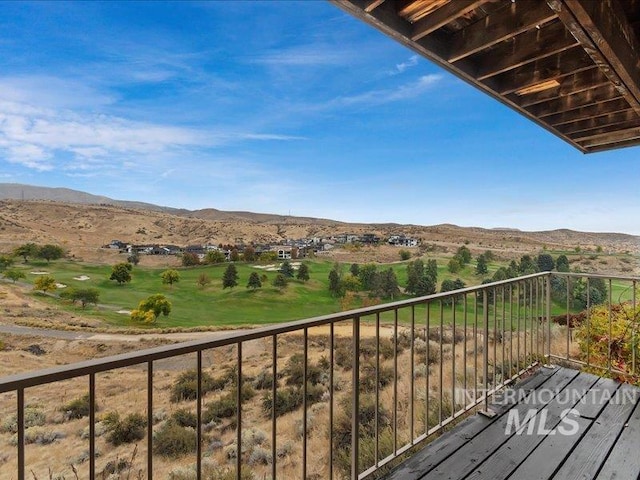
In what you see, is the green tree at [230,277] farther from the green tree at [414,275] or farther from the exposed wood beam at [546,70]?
the exposed wood beam at [546,70]

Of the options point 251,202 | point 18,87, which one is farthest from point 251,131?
point 18,87

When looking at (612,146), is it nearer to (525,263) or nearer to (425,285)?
(525,263)

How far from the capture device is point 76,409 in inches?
331

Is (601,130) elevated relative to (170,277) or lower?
elevated

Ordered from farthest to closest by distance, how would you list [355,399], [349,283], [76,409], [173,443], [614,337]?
[349,283] < [76,409] < [173,443] < [614,337] < [355,399]

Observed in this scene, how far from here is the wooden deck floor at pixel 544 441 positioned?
1.88 m

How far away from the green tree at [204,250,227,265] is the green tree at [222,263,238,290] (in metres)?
0.80

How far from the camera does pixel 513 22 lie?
161cm

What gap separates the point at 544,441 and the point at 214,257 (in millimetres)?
21189

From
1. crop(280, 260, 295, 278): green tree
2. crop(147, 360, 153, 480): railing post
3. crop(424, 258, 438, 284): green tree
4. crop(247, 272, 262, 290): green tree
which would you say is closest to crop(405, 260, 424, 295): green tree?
crop(424, 258, 438, 284): green tree

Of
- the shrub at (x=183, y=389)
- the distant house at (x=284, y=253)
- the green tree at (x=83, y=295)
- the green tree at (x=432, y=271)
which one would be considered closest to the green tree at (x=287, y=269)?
the distant house at (x=284, y=253)

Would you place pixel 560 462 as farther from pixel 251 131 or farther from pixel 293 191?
pixel 251 131

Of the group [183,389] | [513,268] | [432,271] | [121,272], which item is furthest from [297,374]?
[121,272]

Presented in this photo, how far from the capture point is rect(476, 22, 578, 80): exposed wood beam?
1751mm
